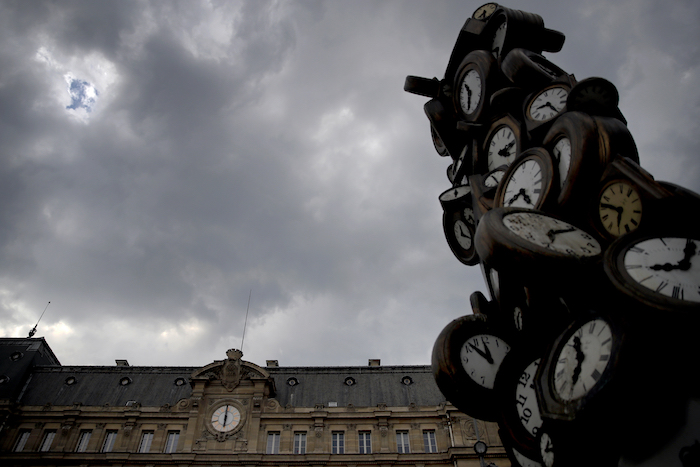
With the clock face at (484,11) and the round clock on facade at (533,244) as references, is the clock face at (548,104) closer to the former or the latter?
the round clock on facade at (533,244)

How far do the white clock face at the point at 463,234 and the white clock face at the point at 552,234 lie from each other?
19.0ft

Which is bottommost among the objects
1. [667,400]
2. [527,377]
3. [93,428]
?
[667,400]

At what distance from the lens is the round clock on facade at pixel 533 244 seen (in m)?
6.96

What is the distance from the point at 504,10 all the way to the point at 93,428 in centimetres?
3974

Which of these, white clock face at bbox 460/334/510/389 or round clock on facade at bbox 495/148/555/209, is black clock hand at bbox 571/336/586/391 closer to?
round clock on facade at bbox 495/148/555/209

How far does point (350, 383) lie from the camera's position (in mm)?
40219

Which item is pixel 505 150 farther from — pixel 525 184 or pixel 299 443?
pixel 299 443

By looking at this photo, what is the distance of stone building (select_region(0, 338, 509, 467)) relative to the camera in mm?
32562

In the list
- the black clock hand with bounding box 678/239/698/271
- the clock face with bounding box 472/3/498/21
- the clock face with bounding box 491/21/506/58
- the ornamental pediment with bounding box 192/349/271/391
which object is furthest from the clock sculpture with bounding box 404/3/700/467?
the ornamental pediment with bounding box 192/349/271/391

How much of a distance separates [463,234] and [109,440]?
34.3 meters

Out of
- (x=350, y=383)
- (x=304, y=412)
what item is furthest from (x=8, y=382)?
(x=350, y=383)

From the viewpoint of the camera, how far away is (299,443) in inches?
1340

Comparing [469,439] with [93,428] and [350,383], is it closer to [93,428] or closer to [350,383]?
[350,383]

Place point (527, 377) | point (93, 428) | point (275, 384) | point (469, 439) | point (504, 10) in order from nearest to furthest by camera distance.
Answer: point (527, 377) < point (504, 10) < point (469, 439) < point (93, 428) < point (275, 384)
